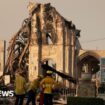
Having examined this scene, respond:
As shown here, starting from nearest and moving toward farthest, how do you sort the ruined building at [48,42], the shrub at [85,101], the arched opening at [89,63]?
the shrub at [85,101], the ruined building at [48,42], the arched opening at [89,63]

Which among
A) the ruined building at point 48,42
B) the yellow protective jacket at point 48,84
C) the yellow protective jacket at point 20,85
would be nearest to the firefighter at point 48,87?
the yellow protective jacket at point 48,84

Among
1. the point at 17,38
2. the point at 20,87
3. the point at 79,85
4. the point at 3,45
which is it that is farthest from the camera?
the point at 3,45

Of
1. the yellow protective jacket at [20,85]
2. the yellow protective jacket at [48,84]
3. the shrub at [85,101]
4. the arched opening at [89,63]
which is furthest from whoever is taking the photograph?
the arched opening at [89,63]

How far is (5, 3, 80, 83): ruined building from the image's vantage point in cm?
6112

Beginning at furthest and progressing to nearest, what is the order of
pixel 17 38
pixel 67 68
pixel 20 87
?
pixel 17 38, pixel 67 68, pixel 20 87

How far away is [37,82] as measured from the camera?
2330 cm

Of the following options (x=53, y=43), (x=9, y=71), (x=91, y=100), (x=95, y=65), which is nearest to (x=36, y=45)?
(x=53, y=43)

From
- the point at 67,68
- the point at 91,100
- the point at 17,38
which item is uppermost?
the point at 17,38

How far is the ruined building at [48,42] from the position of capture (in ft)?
201

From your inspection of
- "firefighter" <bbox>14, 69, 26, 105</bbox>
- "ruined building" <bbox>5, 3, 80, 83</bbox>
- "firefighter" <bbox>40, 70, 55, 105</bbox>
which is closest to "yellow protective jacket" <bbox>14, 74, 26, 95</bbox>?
"firefighter" <bbox>14, 69, 26, 105</bbox>

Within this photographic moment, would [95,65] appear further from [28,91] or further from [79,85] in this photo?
[28,91]

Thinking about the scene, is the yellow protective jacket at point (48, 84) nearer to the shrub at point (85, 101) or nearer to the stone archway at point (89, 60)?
the shrub at point (85, 101)

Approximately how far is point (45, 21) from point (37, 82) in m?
38.8

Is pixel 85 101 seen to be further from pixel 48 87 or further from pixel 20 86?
pixel 20 86
